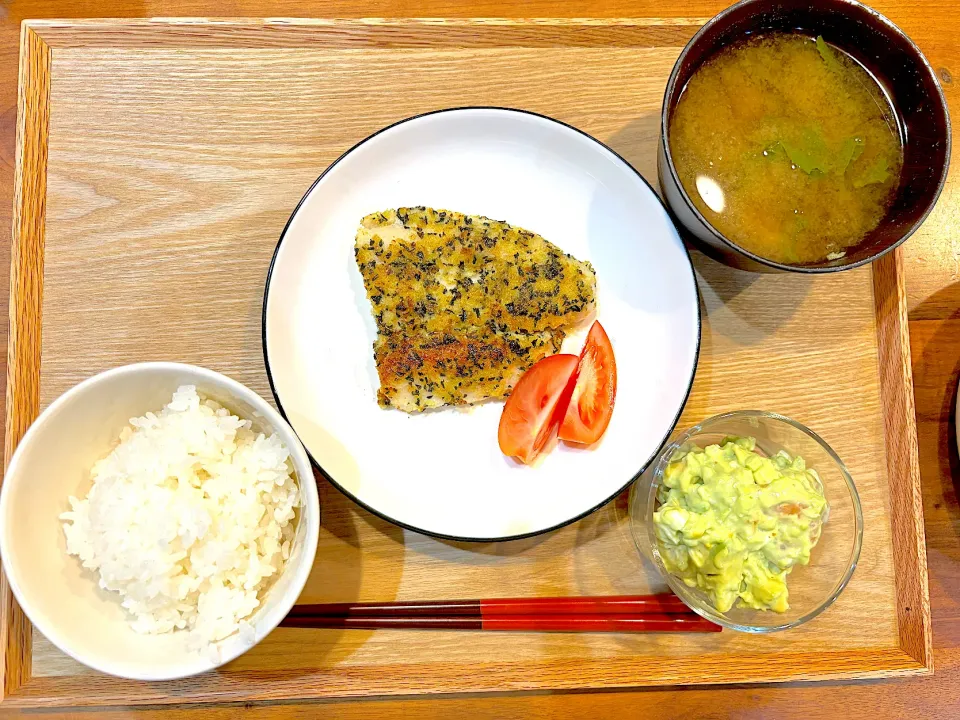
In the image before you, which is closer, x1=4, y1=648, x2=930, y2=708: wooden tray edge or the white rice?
the white rice

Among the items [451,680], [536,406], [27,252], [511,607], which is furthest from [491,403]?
[27,252]

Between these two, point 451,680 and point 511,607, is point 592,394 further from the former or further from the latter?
point 451,680

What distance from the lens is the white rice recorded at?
1.67 metres

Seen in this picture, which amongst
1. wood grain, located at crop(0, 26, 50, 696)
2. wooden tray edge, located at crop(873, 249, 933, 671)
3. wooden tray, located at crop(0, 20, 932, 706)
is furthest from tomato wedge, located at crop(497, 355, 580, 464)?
wood grain, located at crop(0, 26, 50, 696)

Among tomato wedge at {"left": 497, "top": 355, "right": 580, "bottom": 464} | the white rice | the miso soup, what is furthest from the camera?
tomato wedge at {"left": 497, "top": 355, "right": 580, "bottom": 464}

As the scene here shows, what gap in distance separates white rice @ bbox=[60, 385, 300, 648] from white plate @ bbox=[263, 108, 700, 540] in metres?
0.19

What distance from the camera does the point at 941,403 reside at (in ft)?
7.22

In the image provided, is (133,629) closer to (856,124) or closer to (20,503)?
(20,503)

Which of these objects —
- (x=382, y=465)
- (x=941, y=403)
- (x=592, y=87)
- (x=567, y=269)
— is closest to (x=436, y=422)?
(x=382, y=465)

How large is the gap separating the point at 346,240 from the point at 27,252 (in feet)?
2.83

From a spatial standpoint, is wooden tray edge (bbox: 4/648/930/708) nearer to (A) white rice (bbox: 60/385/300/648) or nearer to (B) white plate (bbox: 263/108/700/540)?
A: (A) white rice (bbox: 60/385/300/648)

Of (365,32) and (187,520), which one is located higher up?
(365,32)

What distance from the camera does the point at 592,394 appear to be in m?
1.93

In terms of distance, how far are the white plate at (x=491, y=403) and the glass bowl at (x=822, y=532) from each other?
113 millimetres
